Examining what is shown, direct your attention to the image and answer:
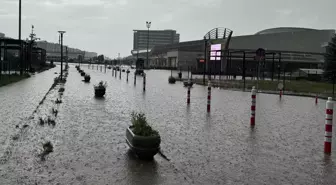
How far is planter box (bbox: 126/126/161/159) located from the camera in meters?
7.64

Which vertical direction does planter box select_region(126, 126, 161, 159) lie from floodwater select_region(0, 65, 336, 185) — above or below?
above

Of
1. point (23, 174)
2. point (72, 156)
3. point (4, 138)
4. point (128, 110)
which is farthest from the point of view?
point (128, 110)

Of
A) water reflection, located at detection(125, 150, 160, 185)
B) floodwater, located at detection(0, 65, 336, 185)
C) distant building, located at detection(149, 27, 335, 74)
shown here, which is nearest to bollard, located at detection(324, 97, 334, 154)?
floodwater, located at detection(0, 65, 336, 185)

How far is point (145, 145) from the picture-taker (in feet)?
25.3

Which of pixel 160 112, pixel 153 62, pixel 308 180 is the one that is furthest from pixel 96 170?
pixel 153 62

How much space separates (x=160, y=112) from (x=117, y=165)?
8.80m

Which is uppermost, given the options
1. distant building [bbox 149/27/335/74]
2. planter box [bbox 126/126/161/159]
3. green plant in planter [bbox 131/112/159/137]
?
distant building [bbox 149/27/335/74]

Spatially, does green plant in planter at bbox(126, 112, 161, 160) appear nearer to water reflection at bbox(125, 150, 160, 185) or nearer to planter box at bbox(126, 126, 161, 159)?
planter box at bbox(126, 126, 161, 159)

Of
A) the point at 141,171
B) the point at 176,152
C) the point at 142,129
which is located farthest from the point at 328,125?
the point at 141,171

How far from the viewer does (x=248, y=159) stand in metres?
8.30

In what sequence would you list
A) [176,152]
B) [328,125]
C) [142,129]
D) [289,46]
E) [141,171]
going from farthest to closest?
[289,46], [328,125], [176,152], [142,129], [141,171]

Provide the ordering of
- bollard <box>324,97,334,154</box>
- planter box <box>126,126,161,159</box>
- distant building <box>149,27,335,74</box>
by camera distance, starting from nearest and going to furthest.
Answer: planter box <box>126,126,161,159</box> → bollard <box>324,97,334,154</box> → distant building <box>149,27,335,74</box>

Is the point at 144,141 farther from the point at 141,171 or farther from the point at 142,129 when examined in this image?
the point at 141,171

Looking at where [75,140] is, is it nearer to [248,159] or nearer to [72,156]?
[72,156]
